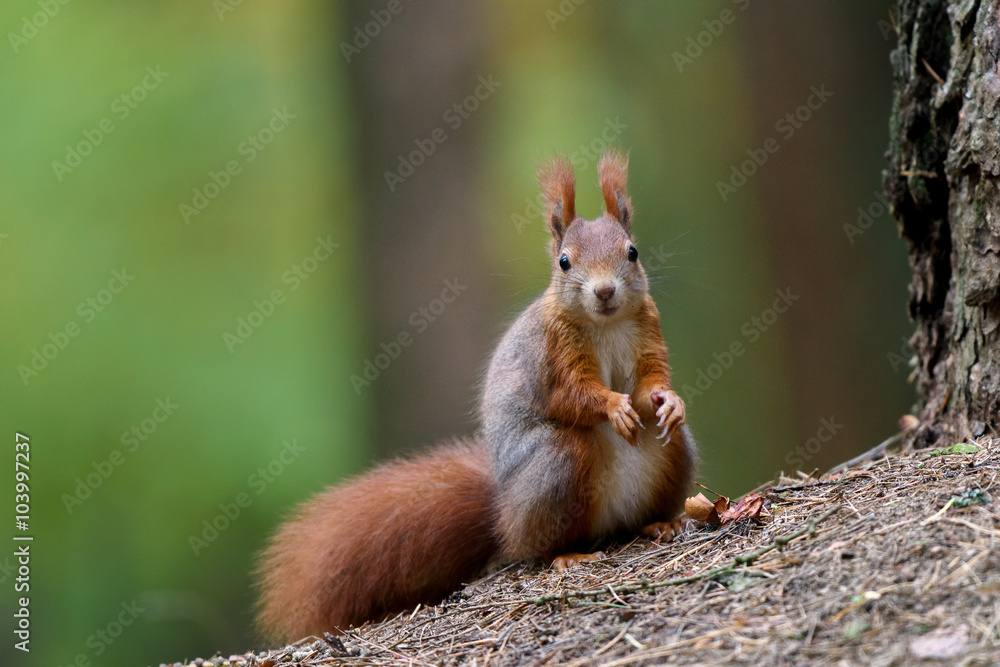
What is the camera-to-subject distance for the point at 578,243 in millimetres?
2496

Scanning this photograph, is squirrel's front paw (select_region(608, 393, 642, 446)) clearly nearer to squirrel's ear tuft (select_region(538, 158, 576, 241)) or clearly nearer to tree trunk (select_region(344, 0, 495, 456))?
squirrel's ear tuft (select_region(538, 158, 576, 241))

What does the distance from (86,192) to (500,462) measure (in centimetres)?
410

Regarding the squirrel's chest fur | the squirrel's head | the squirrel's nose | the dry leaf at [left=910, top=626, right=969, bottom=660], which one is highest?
the squirrel's head

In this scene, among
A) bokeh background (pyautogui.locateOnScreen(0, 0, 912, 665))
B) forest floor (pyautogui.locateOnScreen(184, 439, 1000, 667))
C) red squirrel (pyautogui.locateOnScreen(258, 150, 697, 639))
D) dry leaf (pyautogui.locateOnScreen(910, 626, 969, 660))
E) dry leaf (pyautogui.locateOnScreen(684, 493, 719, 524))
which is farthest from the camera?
bokeh background (pyautogui.locateOnScreen(0, 0, 912, 665))

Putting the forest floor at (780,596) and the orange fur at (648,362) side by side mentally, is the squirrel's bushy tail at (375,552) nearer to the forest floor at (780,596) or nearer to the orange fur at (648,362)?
the forest floor at (780,596)

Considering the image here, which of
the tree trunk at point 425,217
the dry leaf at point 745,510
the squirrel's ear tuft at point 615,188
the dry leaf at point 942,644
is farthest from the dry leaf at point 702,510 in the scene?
the tree trunk at point 425,217

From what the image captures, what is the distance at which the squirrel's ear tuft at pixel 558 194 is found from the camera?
2.62m

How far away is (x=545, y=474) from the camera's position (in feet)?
7.82

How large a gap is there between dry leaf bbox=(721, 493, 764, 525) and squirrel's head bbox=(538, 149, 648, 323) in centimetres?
60

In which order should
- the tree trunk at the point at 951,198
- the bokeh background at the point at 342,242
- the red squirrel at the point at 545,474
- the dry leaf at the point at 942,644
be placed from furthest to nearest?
the bokeh background at the point at 342,242 < the tree trunk at the point at 951,198 < the red squirrel at the point at 545,474 < the dry leaf at the point at 942,644

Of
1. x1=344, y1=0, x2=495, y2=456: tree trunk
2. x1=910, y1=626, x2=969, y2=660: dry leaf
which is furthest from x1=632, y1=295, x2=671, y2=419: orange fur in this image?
x1=344, y1=0, x2=495, y2=456: tree trunk

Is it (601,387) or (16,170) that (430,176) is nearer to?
(601,387)

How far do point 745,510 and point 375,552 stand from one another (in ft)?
3.55

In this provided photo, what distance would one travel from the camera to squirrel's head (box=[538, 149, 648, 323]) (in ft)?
7.78
